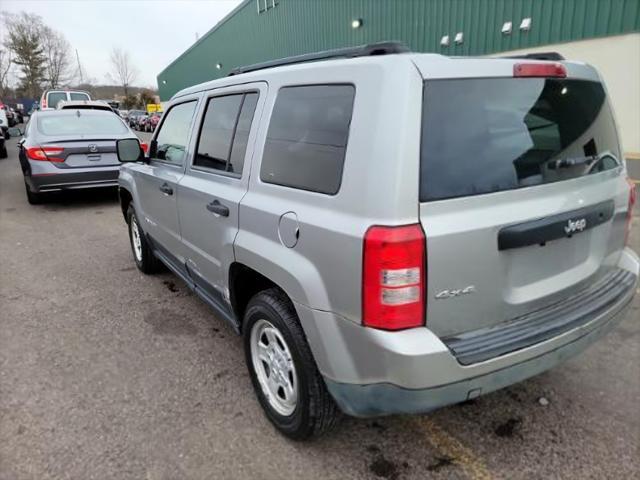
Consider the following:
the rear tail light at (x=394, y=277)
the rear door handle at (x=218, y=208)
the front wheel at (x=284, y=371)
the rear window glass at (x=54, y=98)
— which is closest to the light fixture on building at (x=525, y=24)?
the rear door handle at (x=218, y=208)

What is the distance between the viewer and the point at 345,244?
1.87 m

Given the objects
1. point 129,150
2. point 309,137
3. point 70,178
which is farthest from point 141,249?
point 70,178

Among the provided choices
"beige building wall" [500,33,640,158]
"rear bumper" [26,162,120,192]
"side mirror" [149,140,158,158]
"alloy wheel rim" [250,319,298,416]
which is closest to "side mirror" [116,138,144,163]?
"side mirror" [149,140,158,158]

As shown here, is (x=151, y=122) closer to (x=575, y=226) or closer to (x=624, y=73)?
(x=624, y=73)

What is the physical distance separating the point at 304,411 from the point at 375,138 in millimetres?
1346

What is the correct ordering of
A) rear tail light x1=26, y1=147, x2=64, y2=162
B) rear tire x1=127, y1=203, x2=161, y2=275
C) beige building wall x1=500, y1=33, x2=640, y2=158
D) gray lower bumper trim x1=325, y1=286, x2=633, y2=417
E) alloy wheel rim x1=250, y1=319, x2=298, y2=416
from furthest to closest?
beige building wall x1=500, y1=33, x2=640, y2=158 → rear tail light x1=26, y1=147, x2=64, y2=162 → rear tire x1=127, y1=203, x2=161, y2=275 → alloy wheel rim x1=250, y1=319, x2=298, y2=416 → gray lower bumper trim x1=325, y1=286, x2=633, y2=417

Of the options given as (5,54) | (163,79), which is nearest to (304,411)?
(163,79)

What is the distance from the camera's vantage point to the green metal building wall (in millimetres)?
A: 9250

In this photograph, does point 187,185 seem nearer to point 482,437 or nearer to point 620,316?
point 482,437

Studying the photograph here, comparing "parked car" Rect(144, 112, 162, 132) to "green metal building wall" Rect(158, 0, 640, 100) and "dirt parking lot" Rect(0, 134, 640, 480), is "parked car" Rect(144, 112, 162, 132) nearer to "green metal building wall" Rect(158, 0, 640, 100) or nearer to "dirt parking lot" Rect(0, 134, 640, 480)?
"green metal building wall" Rect(158, 0, 640, 100)

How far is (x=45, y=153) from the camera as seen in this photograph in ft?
25.3

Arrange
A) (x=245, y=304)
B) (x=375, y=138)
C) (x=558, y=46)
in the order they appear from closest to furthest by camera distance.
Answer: (x=375, y=138), (x=245, y=304), (x=558, y=46)

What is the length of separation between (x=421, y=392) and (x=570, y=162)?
1267 mm

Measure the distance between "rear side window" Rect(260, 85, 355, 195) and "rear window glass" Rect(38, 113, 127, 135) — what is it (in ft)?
23.3
